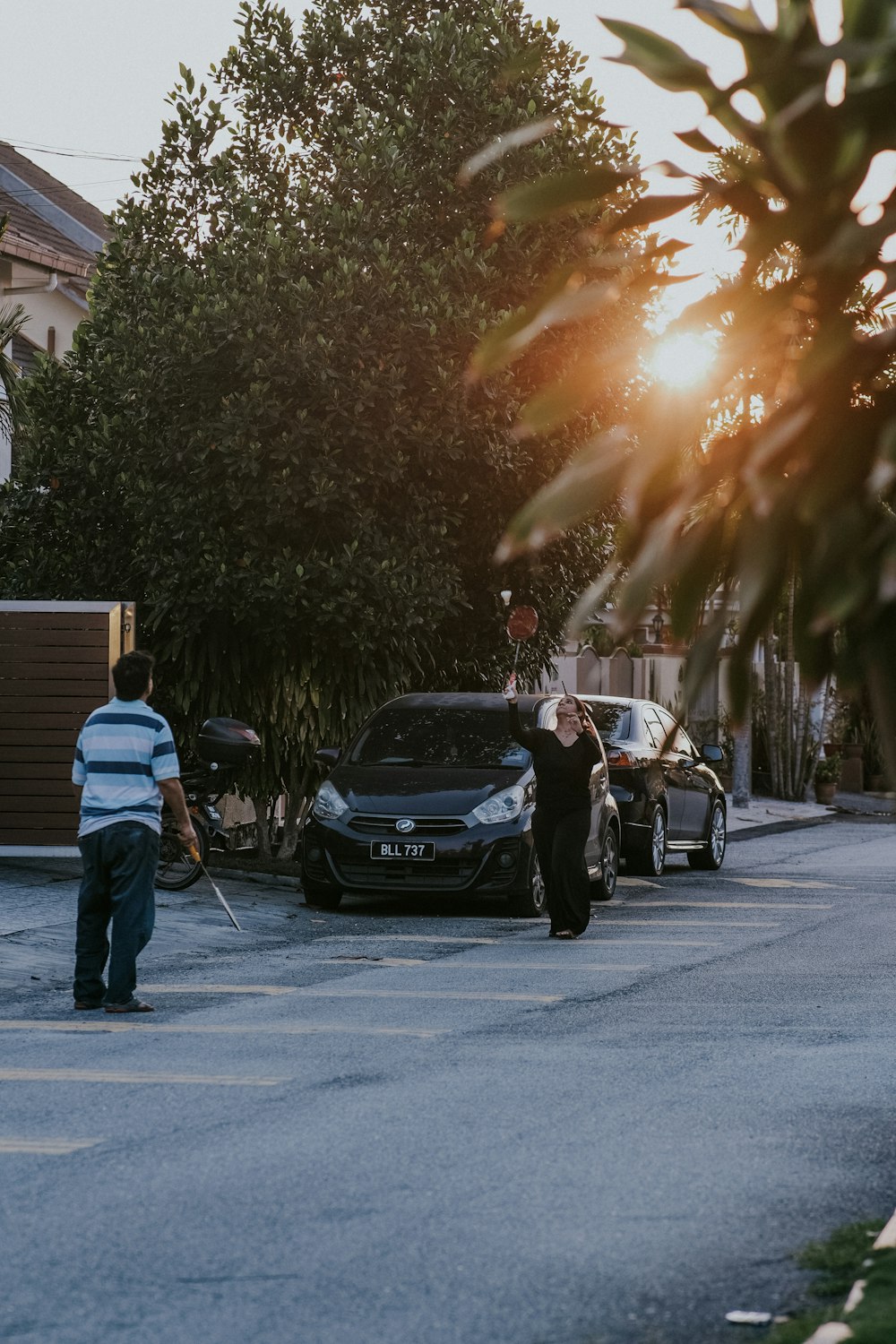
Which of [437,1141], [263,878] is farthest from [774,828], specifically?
[437,1141]

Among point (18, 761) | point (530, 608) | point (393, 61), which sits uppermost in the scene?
point (393, 61)

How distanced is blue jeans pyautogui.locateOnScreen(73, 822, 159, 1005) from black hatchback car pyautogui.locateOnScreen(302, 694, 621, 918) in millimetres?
4936

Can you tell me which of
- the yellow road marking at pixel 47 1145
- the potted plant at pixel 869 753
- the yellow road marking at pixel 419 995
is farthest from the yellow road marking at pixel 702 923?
the potted plant at pixel 869 753

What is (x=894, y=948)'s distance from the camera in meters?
13.4

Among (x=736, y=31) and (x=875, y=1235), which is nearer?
(x=736, y=31)

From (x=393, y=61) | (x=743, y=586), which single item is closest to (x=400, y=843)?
(x=393, y=61)

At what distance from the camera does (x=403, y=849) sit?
50.6ft

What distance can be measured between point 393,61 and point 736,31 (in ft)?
57.4

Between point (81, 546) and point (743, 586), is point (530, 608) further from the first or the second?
point (743, 586)

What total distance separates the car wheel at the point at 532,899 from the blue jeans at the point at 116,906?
534 centimetres

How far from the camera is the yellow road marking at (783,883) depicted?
61.0 ft

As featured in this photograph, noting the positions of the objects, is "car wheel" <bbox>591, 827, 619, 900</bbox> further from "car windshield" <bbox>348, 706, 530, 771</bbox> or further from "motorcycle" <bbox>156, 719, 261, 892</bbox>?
"motorcycle" <bbox>156, 719, 261, 892</bbox>

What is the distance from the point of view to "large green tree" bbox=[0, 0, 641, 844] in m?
17.7

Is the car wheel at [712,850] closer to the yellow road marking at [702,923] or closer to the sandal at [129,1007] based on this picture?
the yellow road marking at [702,923]
